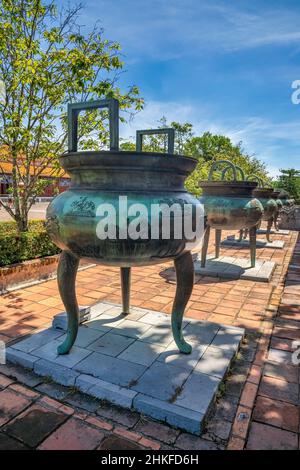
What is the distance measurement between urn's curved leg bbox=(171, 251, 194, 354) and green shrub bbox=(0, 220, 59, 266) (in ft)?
9.91

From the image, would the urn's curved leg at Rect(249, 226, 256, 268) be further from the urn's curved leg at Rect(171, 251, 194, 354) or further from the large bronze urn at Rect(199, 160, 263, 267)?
the urn's curved leg at Rect(171, 251, 194, 354)

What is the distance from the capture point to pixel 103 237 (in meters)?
2.01

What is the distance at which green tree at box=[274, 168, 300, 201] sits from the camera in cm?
2648

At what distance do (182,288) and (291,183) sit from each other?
27.9 metres

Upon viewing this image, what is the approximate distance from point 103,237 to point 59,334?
1369 mm

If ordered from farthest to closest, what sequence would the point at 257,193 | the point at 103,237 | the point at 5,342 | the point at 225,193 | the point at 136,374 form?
the point at 257,193, the point at 225,193, the point at 5,342, the point at 136,374, the point at 103,237

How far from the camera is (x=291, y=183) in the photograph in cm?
2731

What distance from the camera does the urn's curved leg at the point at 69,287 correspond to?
7.71 ft

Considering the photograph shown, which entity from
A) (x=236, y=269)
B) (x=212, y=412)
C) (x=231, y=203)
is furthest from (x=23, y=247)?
(x=212, y=412)

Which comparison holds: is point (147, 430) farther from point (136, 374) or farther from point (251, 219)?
point (251, 219)

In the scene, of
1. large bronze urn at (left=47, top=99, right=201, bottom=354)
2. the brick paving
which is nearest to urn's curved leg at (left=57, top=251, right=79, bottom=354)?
large bronze urn at (left=47, top=99, right=201, bottom=354)

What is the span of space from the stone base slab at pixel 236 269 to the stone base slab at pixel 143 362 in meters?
2.27

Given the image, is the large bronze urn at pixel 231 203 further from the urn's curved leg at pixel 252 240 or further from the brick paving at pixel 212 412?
the brick paving at pixel 212 412

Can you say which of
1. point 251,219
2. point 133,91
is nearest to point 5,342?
point 251,219
